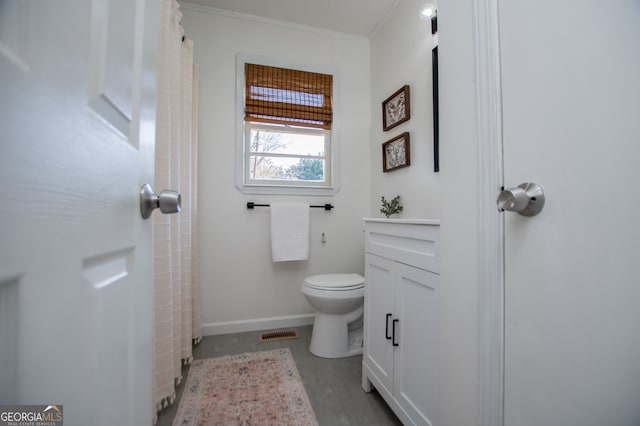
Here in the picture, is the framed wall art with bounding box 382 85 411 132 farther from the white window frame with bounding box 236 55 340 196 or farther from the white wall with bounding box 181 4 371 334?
the white window frame with bounding box 236 55 340 196

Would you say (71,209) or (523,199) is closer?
(71,209)

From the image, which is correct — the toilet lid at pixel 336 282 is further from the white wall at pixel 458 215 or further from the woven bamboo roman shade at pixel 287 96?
the woven bamboo roman shade at pixel 287 96

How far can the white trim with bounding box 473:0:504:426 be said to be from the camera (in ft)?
1.87

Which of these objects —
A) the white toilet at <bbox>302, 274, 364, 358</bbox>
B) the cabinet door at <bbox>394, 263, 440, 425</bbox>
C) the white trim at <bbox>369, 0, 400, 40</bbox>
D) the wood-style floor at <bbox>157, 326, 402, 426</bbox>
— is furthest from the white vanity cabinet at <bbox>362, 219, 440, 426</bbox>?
the white trim at <bbox>369, 0, 400, 40</bbox>

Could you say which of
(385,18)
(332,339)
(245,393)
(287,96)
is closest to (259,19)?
(287,96)

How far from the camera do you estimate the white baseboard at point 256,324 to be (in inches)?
80.2

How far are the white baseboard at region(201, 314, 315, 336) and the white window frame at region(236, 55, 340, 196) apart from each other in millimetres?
1023

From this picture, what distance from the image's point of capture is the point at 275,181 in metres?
2.25

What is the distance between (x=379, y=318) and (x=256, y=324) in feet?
4.02

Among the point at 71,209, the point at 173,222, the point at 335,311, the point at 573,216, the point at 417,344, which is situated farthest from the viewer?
the point at 335,311

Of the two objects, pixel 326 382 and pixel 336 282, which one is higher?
pixel 336 282

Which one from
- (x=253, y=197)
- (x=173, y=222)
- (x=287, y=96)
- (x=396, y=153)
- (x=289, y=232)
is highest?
(x=287, y=96)

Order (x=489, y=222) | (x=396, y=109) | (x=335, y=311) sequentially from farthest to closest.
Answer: (x=396, y=109), (x=335, y=311), (x=489, y=222)

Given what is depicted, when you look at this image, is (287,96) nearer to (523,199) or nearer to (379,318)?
(379,318)
